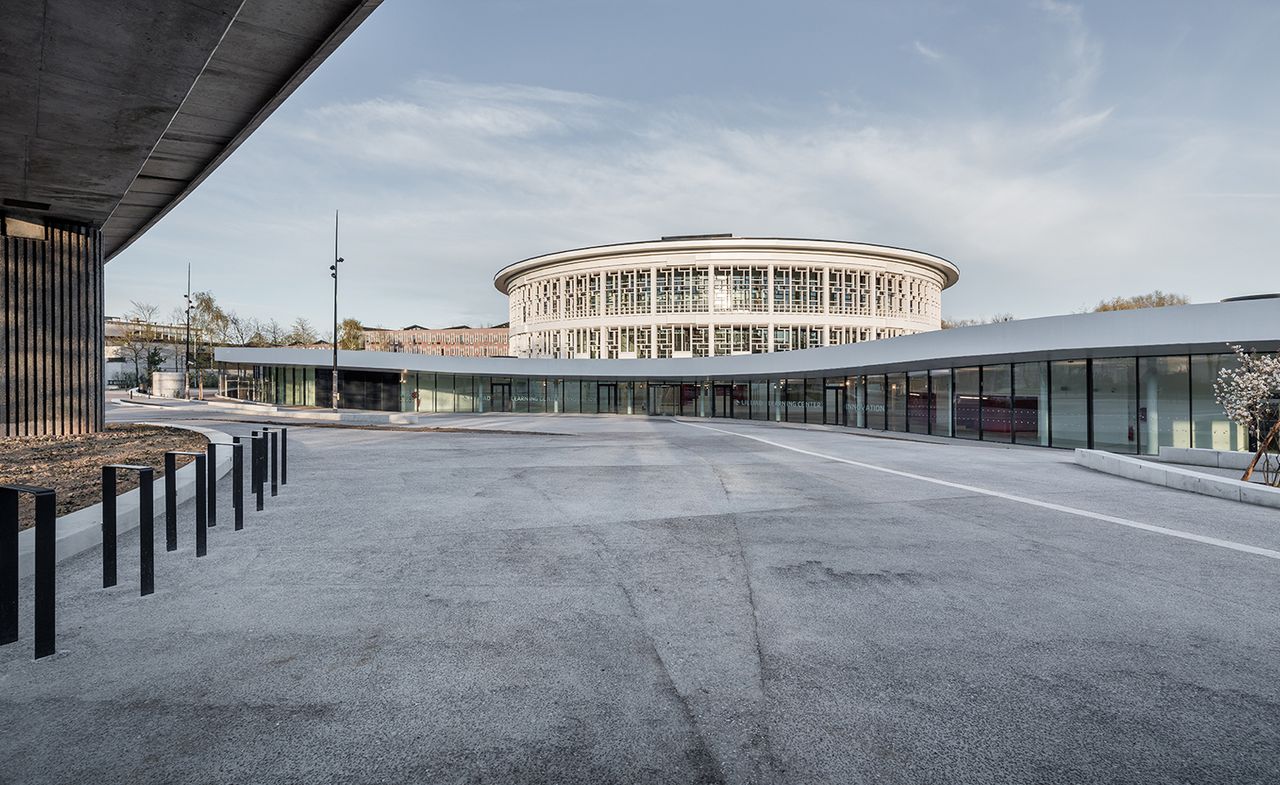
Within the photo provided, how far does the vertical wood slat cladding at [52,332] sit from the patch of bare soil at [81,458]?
0.79 metres

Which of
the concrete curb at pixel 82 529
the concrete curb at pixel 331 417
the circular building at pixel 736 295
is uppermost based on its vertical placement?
the circular building at pixel 736 295

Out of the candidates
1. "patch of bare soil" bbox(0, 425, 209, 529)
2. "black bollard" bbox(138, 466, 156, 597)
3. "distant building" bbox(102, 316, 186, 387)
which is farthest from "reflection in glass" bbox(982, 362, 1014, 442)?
"distant building" bbox(102, 316, 186, 387)

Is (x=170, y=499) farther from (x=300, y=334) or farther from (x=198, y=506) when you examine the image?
(x=300, y=334)

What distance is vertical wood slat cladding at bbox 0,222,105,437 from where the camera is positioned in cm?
1427

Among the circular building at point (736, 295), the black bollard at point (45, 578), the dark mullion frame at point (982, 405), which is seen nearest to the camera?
the black bollard at point (45, 578)

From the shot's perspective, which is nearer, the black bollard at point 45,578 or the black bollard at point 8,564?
the black bollard at point 8,564

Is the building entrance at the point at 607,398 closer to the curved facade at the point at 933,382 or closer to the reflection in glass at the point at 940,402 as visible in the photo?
the curved facade at the point at 933,382

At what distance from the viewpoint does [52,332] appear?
49.3 feet

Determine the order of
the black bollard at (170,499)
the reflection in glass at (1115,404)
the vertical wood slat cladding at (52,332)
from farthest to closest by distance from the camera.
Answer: the reflection in glass at (1115,404), the vertical wood slat cladding at (52,332), the black bollard at (170,499)

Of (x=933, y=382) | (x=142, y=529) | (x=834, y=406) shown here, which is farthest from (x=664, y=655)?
(x=834, y=406)

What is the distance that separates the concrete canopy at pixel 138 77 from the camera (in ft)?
20.7

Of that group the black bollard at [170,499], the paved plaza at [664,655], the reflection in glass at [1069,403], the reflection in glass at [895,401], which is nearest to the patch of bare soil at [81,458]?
the black bollard at [170,499]

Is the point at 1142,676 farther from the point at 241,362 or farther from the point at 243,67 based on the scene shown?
the point at 241,362

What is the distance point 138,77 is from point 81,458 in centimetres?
774
